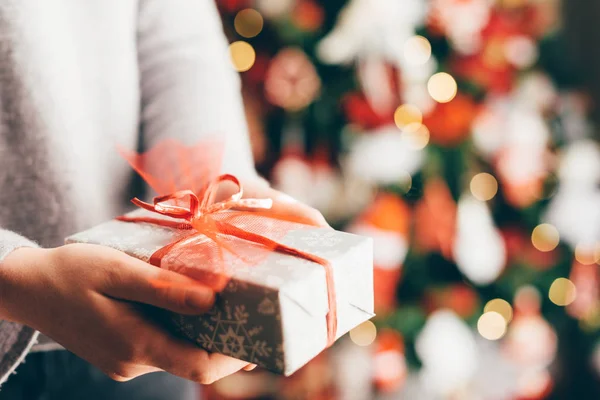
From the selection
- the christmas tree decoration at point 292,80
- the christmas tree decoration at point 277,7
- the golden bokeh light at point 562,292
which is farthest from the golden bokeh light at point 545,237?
the christmas tree decoration at point 277,7

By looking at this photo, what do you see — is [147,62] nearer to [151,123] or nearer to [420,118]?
[151,123]

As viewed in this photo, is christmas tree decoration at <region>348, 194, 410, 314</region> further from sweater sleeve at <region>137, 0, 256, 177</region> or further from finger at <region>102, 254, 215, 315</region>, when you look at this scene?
finger at <region>102, 254, 215, 315</region>

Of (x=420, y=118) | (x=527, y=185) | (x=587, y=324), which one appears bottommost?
(x=587, y=324)

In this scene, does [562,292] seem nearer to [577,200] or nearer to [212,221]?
[577,200]

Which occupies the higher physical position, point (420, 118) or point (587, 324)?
point (420, 118)

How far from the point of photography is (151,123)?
2.52ft

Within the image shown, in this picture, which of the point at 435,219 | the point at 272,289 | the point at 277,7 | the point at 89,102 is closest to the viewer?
the point at 272,289

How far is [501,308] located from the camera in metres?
1.55

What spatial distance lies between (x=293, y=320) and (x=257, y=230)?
0.12m

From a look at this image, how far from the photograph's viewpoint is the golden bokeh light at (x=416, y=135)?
135cm

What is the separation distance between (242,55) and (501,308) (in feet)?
3.16

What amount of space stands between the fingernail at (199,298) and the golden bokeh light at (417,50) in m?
1.01

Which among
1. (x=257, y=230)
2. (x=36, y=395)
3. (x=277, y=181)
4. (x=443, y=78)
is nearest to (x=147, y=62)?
(x=257, y=230)

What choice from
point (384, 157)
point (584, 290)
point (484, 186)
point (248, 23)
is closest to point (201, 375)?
point (384, 157)
